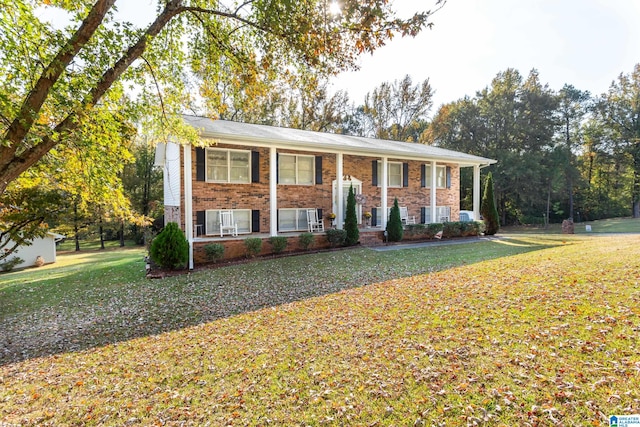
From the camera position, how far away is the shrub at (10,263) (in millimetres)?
20500

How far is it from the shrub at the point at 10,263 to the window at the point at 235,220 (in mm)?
17816

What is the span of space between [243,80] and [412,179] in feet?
41.6

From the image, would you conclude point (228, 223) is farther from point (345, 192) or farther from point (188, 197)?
point (345, 192)

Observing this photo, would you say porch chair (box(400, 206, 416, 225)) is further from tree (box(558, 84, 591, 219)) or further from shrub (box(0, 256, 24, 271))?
tree (box(558, 84, 591, 219))

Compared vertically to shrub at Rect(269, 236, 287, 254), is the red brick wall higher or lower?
higher

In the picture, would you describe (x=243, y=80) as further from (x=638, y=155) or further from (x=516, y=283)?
(x=638, y=155)

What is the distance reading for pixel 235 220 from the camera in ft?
43.1

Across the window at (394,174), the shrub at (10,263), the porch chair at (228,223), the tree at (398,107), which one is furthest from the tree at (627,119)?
the shrub at (10,263)

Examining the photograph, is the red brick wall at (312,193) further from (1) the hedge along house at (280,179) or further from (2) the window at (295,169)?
(2) the window at (295,169)

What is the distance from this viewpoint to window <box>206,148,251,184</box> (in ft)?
41.7

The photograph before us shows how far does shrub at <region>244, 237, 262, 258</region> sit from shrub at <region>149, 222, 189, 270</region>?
7.00 ft

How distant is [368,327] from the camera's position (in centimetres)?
512

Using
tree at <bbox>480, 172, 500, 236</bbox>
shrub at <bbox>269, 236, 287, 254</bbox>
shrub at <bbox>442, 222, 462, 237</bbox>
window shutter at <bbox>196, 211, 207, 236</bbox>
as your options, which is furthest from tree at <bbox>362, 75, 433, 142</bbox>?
window shutter at <bbox>196, 211, 207, 236</bbox>

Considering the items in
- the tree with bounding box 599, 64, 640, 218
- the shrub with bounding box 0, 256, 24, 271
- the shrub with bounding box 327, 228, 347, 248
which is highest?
the tree with bounding box 599, 64, 640, 218
